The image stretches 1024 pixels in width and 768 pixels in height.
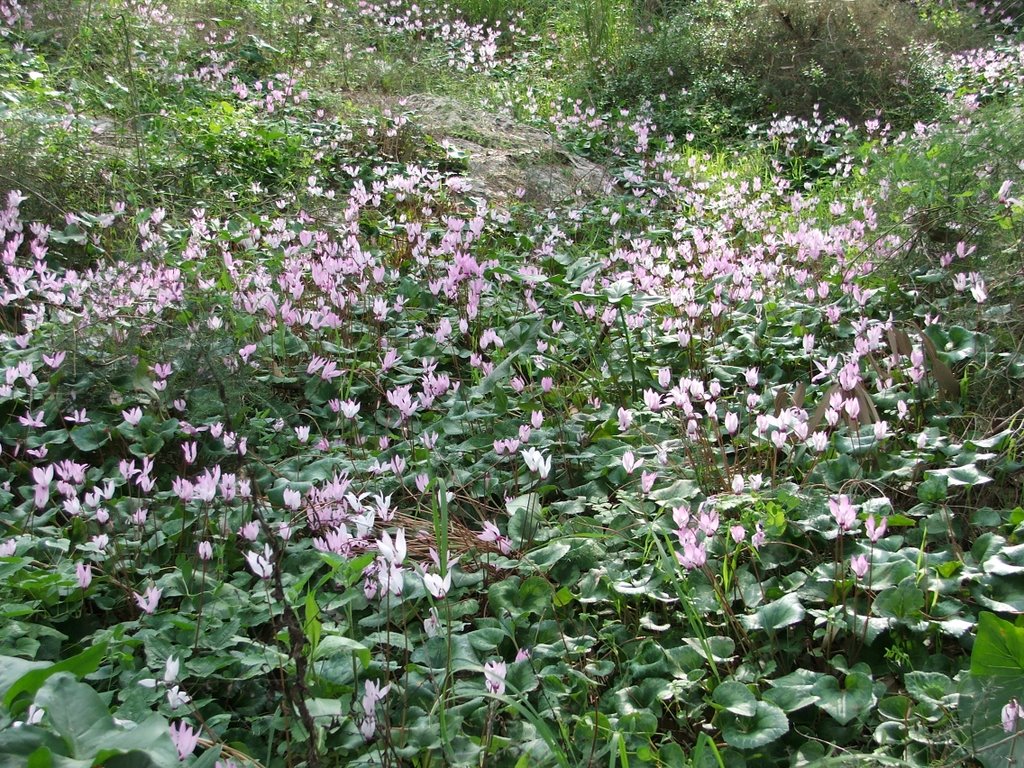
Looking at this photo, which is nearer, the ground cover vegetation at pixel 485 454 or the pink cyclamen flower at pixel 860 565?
the ground cover vegetation at pixel 485 454

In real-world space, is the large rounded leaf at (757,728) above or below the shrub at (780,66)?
below

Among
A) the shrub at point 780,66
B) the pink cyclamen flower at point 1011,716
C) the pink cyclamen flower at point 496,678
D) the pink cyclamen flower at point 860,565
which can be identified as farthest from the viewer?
the shrub at point 780,66

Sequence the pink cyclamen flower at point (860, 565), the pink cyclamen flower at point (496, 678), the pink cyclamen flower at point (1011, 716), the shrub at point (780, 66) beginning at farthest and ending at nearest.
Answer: the shrub at point (780, 66), the pink cyclamen flower at point (860, 565), the pink cyclamen flower at point (496, 678), the pink cyclamen flower at point (1011, 716)

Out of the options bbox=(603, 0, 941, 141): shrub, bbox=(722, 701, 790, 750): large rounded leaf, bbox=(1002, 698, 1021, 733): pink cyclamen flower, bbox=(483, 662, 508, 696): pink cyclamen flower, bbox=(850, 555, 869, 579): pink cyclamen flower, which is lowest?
bbox=(722, 701, 790, 750): large rounded leaf

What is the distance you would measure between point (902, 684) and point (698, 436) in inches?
35.6

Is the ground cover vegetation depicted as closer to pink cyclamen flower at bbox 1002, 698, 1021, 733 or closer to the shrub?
pink cyclamen flower at bbox 1002, 698, 1021, 733

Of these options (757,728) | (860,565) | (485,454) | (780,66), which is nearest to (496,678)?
(757,728)

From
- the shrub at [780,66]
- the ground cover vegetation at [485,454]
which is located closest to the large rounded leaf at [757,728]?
the ground cover vegetation at [485,454]

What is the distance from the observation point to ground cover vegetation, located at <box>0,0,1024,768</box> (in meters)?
1.59

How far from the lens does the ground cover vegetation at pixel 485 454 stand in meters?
1.59

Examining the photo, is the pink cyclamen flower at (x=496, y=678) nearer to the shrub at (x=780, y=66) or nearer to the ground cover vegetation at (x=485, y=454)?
the ground cover vegetation at (x=485, y=454)

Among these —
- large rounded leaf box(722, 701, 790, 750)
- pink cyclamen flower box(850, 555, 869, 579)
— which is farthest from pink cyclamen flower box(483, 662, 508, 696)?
pink cyclamen flower box(850, 555, 869, 579)

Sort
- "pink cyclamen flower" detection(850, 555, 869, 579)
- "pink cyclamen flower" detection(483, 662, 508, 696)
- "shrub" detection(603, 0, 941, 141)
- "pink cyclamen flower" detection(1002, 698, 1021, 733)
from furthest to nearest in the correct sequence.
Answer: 1. "shrub" detection(603, 0, 941, 141)
2. "pink cyclamen flower" detection(850, 555, 869, 579)
3. "pink cyclamen flower" detection(483, 662, 508, 696)
4. "pink cyclamen flower" detection(1002, 698, 1021, 733)

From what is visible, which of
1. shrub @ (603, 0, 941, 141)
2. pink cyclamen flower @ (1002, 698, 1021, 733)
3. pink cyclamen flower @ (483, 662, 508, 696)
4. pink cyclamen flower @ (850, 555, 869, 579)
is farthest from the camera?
shrub @ (603, 0, 941, 141)
